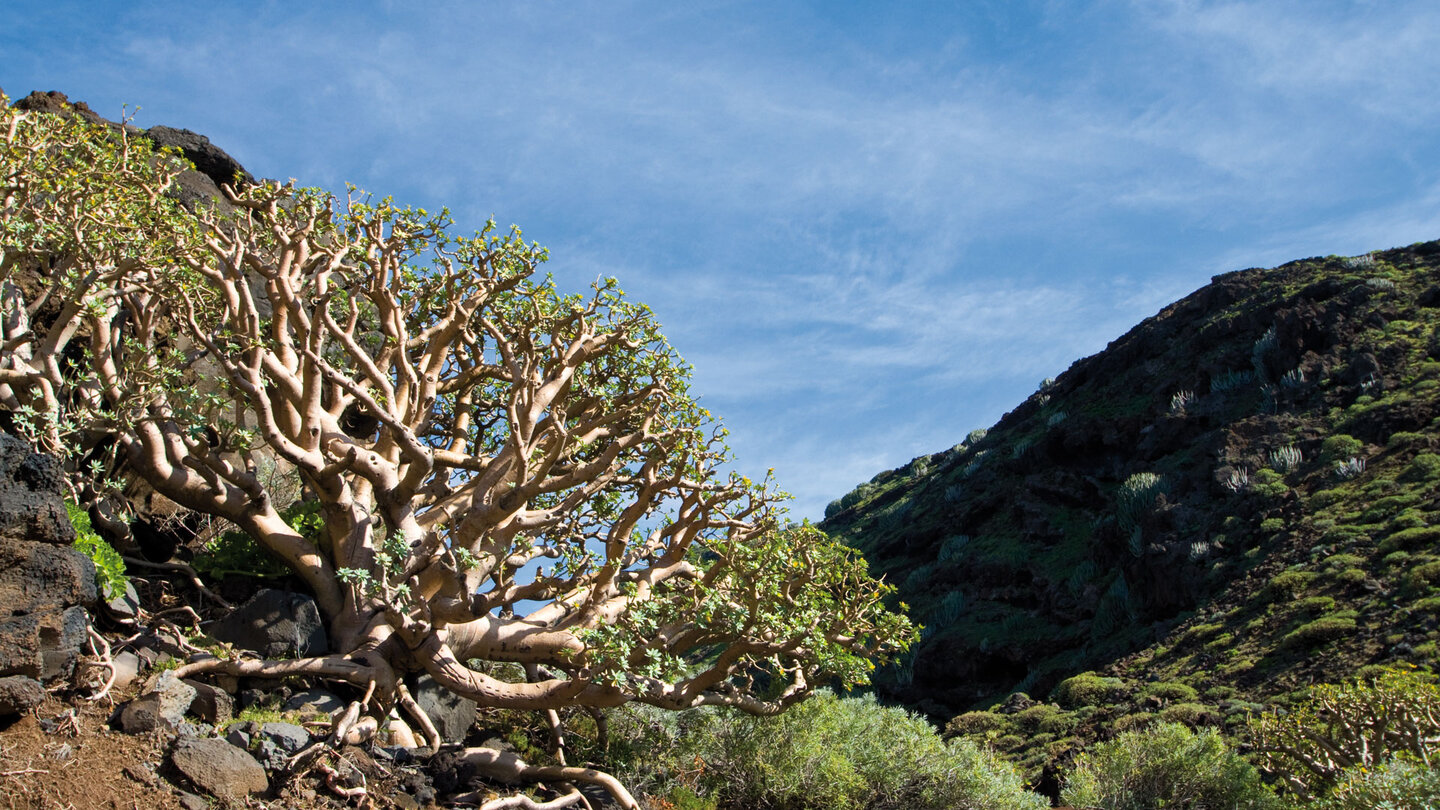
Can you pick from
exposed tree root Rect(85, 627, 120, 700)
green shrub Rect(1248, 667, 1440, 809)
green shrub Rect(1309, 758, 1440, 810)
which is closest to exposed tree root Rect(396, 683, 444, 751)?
exposed tree root Rect(85, 627, 120, 700)

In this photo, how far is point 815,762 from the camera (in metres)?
13.7

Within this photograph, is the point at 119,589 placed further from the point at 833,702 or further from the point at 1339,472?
the point at 1339,472

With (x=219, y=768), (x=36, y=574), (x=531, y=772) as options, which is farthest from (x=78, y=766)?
(x=531, y=772)

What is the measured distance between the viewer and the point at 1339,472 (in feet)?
134

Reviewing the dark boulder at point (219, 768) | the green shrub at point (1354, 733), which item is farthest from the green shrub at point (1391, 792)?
→ the dark boulder at point (219, 768)

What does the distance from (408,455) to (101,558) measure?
10.9ft

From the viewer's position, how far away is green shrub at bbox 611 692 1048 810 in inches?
533

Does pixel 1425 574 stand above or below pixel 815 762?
above

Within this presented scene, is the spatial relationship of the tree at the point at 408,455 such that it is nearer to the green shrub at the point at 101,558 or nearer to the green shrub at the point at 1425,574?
the green shrub at the point at 101,558

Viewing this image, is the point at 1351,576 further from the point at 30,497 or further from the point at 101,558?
the point at 30,497

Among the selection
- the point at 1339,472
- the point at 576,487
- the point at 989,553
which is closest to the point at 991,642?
the point at 989,553

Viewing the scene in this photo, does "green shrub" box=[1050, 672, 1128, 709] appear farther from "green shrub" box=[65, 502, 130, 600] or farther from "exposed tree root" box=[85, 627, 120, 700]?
"exposed tree root" box=[85, 627, 120, 700]

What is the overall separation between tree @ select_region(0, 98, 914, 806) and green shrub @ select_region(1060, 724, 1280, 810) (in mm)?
8150

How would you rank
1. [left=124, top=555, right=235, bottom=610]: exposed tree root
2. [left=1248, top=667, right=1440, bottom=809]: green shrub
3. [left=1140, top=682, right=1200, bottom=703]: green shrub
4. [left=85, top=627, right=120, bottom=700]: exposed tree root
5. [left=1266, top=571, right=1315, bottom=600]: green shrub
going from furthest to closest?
[left=1266, top=571, right=1315, bottom=600]: green shrub, [left=1140, top=682, right=1200, bottom=703]: green shrub, [left=1248, top=667, right=1440, bottom=809]: green shrub, [left=124, top=555, right=235, bottom=610]: exposed tree root, [left=85, top=627, right=120, bottom=700]: exposed tree root
